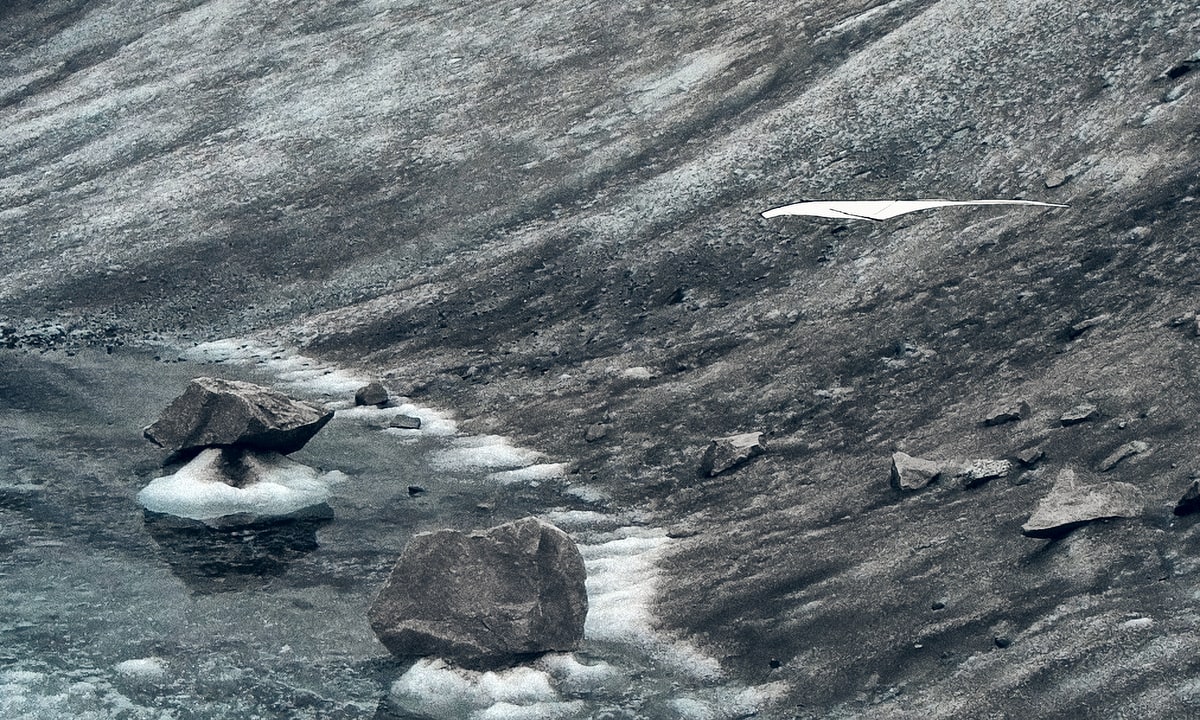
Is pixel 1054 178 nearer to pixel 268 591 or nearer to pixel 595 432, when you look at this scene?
pixel 595 432

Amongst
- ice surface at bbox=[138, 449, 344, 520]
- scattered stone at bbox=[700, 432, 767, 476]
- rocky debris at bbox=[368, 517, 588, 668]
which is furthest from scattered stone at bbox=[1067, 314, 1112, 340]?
ice surface at bbox=[138, 449, 344, 520]

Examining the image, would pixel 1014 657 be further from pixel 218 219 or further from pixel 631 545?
pixel 218 219

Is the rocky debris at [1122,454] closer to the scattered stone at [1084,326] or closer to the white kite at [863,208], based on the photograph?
the scattered stone at [1084,326]

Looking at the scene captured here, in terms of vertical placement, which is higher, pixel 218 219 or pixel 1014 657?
pixel 218 219

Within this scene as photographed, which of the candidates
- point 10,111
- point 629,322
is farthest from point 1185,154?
point 10,111

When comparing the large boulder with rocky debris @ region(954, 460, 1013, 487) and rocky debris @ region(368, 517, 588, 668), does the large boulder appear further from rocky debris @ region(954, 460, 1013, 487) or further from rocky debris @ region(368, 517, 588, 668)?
rocky debris @ region(954, 460, 1013, 487)
